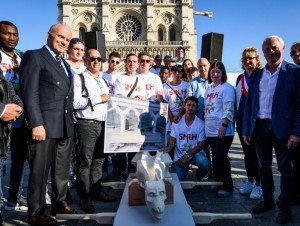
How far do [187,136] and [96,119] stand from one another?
1635mm

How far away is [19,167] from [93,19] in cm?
3558

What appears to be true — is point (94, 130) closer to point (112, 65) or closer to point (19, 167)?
point (19, 167)

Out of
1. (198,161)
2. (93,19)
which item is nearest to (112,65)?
(198,161)

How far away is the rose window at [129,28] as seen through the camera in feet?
122

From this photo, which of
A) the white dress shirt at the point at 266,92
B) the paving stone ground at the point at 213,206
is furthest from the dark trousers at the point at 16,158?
the white dress shirt at the point at 266,92

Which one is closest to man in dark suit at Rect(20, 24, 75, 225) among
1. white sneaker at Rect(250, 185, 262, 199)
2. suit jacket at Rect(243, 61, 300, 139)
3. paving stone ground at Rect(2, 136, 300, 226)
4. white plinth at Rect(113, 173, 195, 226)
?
paving stone ground at Rect(2, 136, 300, 226)

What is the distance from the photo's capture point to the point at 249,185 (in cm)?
452

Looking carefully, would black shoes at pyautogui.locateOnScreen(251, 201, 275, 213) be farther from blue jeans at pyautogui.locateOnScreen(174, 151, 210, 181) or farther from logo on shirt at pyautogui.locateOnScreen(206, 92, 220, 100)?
logo on shirt at pyautogui.locateOnScreen(206, 92, 220, 100)

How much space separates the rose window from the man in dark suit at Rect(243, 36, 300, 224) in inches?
1375

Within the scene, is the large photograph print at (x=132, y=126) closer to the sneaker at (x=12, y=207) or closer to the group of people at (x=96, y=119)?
the group of people at (x=96, y=119)

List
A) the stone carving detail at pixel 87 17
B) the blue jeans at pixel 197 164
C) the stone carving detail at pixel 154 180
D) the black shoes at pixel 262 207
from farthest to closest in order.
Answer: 1. the stone carving detail at pixel 87 17
2. the blue jeans at pixel 197 164
3. the black shoes at pixel 262 207
4. the stone carving detail at pixel 154 180

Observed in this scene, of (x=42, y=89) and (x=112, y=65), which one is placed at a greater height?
(x=112, y=65)

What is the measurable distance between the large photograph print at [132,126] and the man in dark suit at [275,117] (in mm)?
1190

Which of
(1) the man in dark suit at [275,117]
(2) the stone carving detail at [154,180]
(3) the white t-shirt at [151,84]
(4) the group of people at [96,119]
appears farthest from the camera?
(3) the white t-shirt at [151,84]
